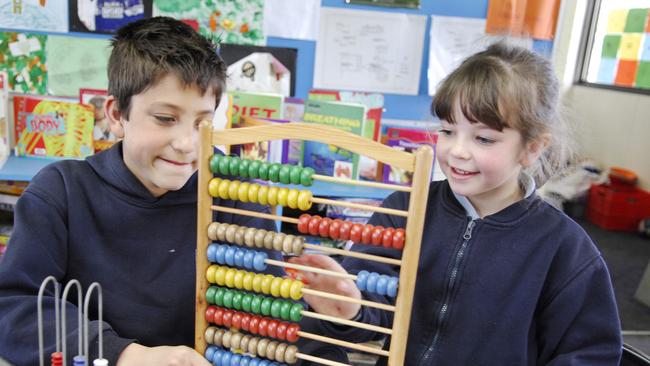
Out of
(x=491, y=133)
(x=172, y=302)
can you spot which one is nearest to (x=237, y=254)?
(x=172, y=302)

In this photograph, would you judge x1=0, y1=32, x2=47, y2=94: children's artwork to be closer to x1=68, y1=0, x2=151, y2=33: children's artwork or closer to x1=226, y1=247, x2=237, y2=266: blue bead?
x1=68, y1=0, x2=151, y2=33: children's artwork

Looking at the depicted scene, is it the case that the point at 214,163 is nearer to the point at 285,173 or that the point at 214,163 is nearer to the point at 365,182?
the point at 285,173

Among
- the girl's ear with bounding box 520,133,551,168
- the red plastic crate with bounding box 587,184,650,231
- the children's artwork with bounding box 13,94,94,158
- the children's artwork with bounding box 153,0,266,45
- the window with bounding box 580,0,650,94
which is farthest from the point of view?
the window with bounding box 580,0,650,94

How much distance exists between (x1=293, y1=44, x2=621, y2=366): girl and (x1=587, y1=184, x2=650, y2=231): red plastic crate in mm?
4204

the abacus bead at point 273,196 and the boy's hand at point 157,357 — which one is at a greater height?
the abacus bead at point 273,196

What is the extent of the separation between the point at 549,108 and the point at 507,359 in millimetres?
557

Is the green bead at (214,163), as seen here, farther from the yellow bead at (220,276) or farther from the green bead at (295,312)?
the green bead at (295,312)

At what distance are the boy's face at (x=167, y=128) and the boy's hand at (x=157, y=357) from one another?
357mm

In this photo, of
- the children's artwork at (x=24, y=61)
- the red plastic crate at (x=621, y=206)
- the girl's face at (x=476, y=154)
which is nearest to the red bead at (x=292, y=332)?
the girl's face at (x=476, y=154)

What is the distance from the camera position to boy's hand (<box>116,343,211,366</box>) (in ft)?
3.44

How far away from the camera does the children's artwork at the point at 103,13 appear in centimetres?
269

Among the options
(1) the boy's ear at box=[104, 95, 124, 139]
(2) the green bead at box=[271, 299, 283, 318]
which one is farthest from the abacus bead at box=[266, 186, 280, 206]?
(1) the boy's ear at box=[104, 95, 124, 139]

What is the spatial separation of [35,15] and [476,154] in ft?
7.56

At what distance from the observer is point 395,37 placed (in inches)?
116
